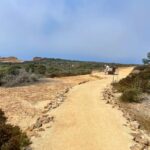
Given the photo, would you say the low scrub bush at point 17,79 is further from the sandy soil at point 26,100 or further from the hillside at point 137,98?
the hillside at point 137,98

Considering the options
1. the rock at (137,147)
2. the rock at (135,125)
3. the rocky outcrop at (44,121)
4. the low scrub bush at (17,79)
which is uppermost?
the low scrub bush at (17,79)

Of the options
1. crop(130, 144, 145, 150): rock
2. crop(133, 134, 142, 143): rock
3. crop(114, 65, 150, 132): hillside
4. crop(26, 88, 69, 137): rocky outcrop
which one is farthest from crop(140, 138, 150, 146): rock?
crop(26, 88, 69, 137): rocky outcrop

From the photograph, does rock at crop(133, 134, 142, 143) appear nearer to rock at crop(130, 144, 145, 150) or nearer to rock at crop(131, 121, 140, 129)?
rock at crop(130, 144, 145, 150)

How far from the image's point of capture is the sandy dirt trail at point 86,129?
11.4 m

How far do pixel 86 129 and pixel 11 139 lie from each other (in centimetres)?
300

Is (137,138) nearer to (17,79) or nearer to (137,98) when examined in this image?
(137,98)

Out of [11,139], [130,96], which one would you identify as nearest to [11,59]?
[130,96]

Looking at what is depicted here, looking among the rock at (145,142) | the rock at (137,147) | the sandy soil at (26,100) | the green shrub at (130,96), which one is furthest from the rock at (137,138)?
the green shrub at (130,96)

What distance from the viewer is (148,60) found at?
49156mm

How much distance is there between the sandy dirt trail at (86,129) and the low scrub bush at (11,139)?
45 cm

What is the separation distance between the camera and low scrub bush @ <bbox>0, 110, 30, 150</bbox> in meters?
10.4

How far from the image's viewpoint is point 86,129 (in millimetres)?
12828

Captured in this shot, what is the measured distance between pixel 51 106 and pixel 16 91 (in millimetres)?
5203

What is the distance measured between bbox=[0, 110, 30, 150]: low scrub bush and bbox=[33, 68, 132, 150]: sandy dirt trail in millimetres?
450
